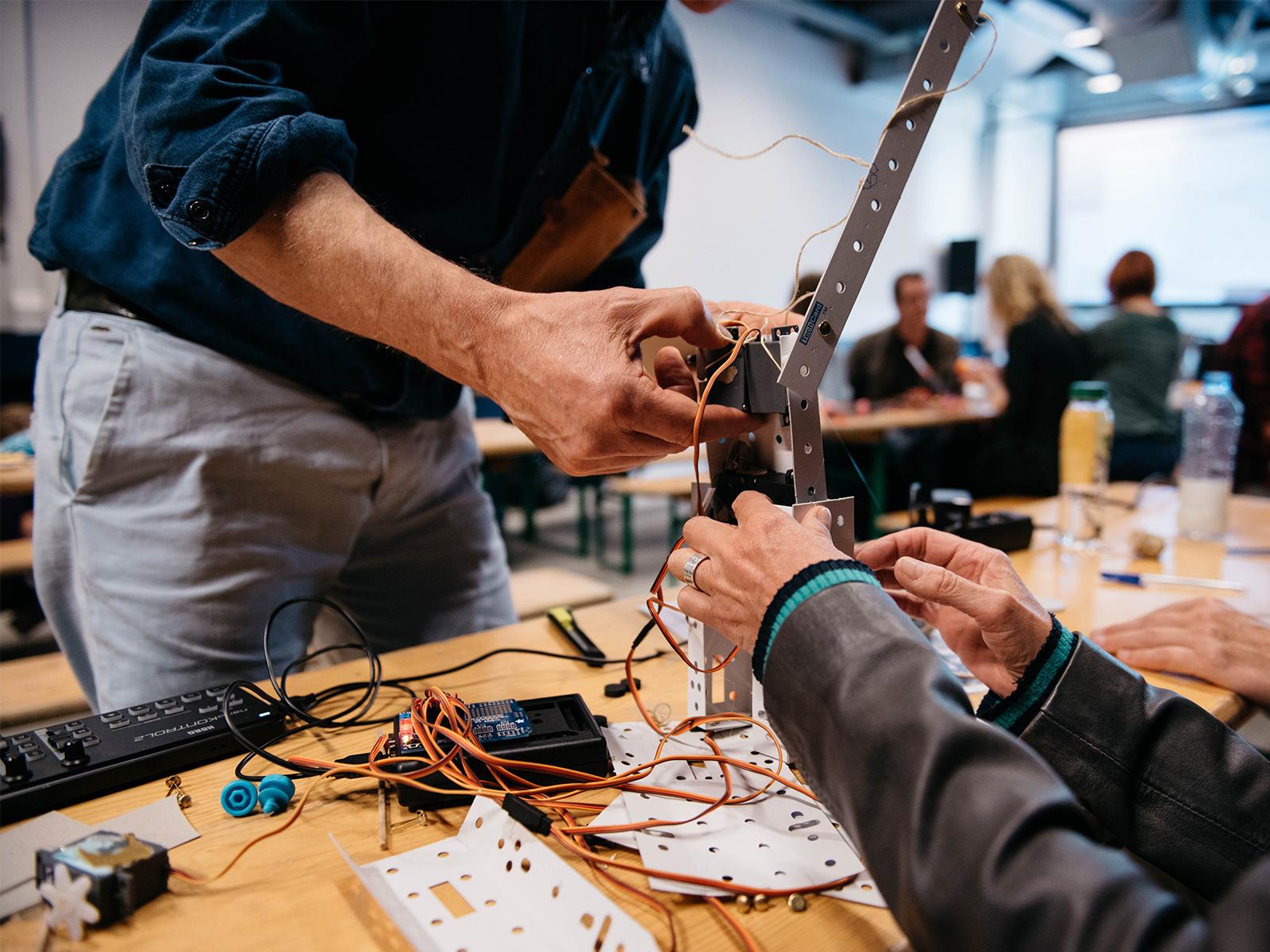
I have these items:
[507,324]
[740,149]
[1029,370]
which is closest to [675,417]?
[507,324]

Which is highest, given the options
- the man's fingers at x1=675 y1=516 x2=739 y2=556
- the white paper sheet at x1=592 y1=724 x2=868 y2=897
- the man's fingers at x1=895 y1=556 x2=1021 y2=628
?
the man's fingers at x1=675 y1=516 x2=739 y2=556

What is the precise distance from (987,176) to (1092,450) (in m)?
8.32

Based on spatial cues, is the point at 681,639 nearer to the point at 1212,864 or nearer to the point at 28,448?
the point at 1212,864

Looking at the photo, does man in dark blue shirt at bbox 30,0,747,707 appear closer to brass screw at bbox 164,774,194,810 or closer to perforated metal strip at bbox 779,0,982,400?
perforated metal strip at bbox 779,0,982,400

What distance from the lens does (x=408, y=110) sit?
1.03 meters

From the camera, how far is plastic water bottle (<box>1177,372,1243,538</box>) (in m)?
1.73

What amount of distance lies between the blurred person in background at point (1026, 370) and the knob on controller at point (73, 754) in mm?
3136

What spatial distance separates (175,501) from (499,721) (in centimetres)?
54

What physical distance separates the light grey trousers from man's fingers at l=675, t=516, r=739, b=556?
0.62 m

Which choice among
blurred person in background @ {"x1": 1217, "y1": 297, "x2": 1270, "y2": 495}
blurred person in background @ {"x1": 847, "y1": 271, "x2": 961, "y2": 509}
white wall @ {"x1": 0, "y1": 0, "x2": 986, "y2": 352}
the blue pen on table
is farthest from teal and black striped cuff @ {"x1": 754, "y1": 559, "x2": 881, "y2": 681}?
blurred person in background @ {"x1": 847, "y1": 271, "x2": 961, "y2": 509}

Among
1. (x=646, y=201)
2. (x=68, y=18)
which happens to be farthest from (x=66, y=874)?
(x=68, y=18)

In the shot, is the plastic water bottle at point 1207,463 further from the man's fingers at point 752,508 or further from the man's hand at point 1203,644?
the man's fingers at point 752,508

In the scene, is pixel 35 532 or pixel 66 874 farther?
pixel 35 532

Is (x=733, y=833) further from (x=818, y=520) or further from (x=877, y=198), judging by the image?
(x=877, y=198)
